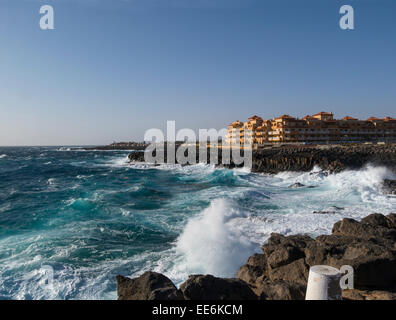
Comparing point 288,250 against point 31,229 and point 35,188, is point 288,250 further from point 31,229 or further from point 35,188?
point 35,188

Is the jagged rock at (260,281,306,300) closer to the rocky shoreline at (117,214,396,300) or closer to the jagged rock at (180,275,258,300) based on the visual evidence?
Result: the rocky shoreline at (117,214,396,300)

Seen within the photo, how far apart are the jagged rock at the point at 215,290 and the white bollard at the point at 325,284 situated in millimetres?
1343

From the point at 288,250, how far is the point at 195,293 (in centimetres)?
297

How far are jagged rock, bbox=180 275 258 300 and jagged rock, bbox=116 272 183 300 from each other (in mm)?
298

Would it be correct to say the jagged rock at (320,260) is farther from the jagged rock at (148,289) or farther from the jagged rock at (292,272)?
the jagged rock at (148,289)

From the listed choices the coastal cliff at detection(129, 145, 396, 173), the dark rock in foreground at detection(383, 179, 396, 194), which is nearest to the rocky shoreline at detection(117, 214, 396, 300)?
the dark rock in foreground at detection(383, 179, 396, 194)

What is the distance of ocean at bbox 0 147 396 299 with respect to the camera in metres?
8.02

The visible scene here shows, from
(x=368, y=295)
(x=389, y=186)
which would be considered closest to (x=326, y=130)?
(x=389, y=186)

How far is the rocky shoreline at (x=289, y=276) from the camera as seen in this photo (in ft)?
16.6

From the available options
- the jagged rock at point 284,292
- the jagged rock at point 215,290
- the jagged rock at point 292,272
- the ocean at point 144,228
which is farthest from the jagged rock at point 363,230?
the jagged rock at point 215,290

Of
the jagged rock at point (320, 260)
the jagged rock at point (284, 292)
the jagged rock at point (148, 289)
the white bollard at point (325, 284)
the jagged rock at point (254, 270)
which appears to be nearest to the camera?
the white bollard at point (325, 284)

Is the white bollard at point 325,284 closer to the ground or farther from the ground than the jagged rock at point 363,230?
farther from the ground
